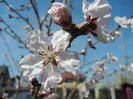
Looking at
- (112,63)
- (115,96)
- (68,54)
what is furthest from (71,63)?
(115,96)

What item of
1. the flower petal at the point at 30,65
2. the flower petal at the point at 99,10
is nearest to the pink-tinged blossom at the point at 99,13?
the flower petal at the point at 99,10

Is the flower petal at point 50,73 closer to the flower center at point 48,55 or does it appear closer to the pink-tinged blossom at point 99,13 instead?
the flower center at point 48,55

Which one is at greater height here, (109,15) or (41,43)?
(109,15)

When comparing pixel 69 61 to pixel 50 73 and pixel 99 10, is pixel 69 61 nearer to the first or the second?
pixel 50 73

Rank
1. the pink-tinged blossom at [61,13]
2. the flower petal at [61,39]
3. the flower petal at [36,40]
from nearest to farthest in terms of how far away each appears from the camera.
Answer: the pink-tinged blossom at [61,13], the flower petal at [61,39], the flower petal at [36,40]

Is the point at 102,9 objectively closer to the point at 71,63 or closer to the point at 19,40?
the point at 71,63

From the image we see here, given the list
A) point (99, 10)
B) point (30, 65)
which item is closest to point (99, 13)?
point (99, 10)
